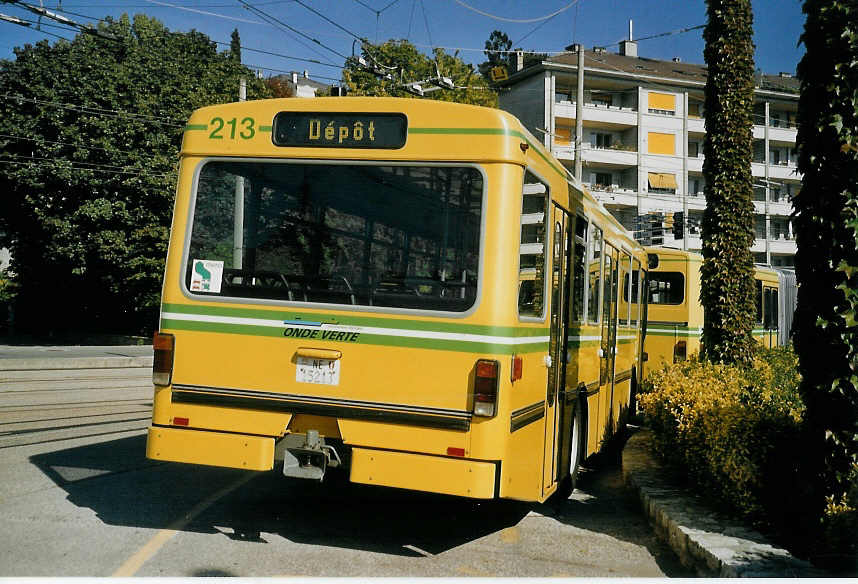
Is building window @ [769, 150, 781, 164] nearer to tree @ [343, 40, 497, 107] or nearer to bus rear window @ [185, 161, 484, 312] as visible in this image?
tree @ [343, 40, 497, 107]

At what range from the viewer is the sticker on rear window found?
636 centimetres

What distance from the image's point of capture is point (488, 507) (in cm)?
794

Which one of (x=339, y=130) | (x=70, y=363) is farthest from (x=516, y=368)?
(x=70, y=363)

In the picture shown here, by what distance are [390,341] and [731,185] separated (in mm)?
7916

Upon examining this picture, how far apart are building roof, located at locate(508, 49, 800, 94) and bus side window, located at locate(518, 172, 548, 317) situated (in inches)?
1914

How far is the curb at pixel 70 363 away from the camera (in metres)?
21.4

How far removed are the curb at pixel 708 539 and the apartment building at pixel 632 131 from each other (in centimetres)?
4586

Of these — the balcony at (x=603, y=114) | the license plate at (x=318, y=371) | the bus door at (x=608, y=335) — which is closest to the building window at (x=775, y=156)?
the balcony at (x=603, y=114)

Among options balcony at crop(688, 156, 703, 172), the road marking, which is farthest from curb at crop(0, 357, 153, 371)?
balcony at crop(688, 156, 703, 172)

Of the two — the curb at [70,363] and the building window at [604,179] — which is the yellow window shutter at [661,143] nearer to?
the building window at [604,179]

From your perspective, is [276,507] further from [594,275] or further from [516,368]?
[594,275]

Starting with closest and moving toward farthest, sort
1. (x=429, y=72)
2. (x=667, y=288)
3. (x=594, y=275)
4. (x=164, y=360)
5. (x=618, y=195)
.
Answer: (x=164, y=360)
(x=594, y=275)
(x=667, y=288)
(x=429, y=72)
(x=618, y=195)

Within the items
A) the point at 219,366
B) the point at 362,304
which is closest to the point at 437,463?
the point at 362,304

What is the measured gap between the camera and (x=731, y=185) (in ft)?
39.8
